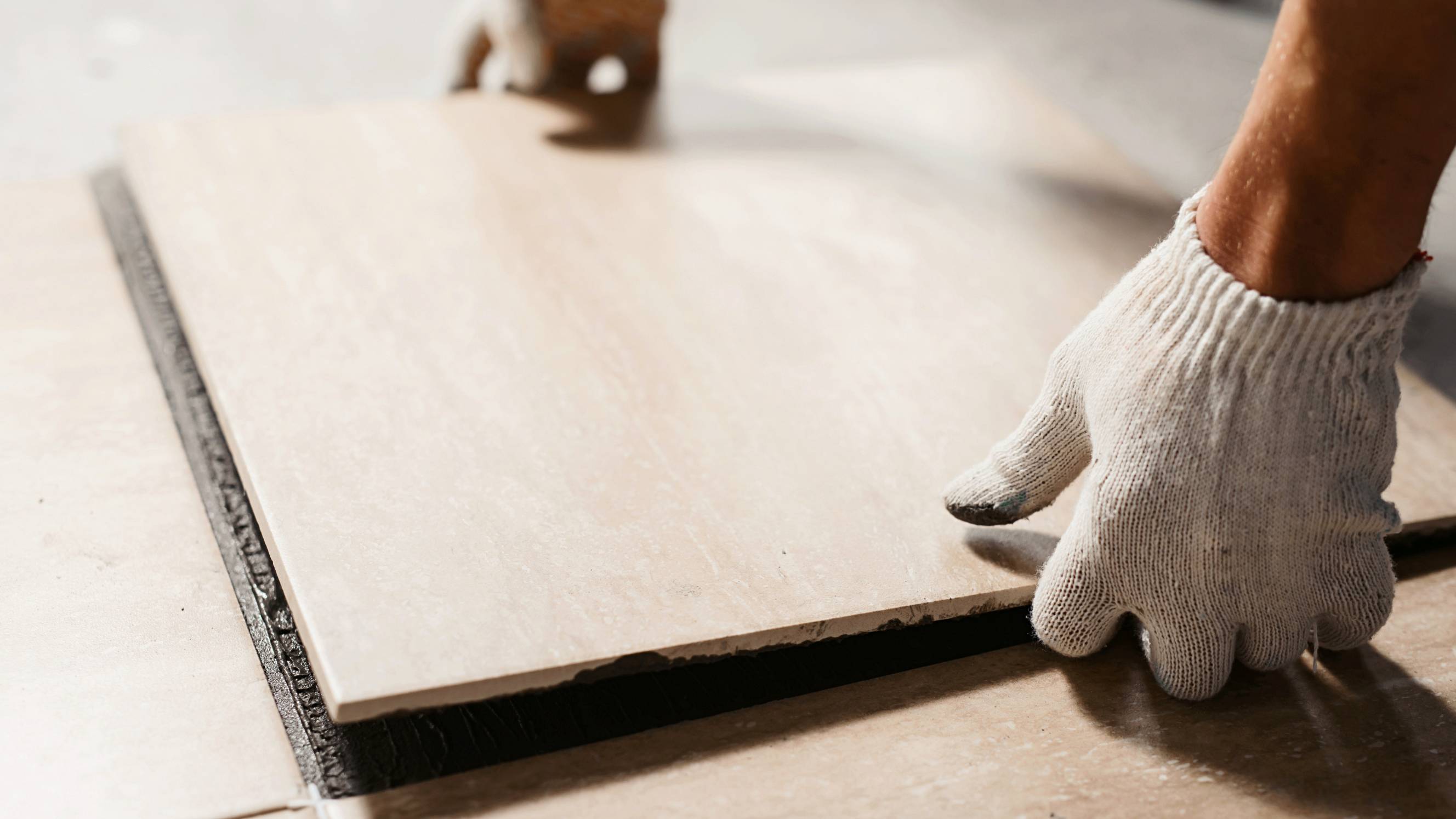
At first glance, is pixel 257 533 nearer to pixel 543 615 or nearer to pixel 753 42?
pixel 543 615

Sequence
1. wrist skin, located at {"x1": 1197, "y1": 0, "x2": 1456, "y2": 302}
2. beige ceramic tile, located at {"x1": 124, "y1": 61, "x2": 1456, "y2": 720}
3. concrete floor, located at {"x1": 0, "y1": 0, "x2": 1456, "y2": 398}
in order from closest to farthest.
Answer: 1. wrist skin, located at {"x1": 1197, "y1": 0, "x2": 1456, "y2": 302}
2. beige ceramic tile, located at {"x1": 124, "y1": 61, "x2": 1456, "y2": 720}
3. concrete floor, located at {"x1": 0, "y1": 0, "x2": 1456, "y2": 398}

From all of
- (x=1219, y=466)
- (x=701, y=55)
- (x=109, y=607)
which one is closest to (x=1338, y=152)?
(x=1219, y=466)

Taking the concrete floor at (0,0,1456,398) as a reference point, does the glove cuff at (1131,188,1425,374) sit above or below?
above

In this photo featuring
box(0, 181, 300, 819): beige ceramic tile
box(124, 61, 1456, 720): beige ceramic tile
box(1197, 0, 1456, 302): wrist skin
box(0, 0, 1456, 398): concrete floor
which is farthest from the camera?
box(0, 0, 1456, 398): concrete floor

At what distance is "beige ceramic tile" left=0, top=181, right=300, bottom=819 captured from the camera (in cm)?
98

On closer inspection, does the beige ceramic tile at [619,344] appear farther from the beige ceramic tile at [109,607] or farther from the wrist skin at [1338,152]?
the wrist skin at [1338,152]

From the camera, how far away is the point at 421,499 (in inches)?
46.7

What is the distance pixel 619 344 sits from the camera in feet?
4.81

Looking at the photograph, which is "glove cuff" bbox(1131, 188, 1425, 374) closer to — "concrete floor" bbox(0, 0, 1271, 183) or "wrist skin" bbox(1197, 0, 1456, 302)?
"wrist skin" bbox(1197, 0, 1456, 302)

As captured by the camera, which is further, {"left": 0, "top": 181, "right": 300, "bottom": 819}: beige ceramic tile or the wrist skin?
{"left": 0, "top": 181, "right": 300, "bottom": 819}: beige ceramic tile

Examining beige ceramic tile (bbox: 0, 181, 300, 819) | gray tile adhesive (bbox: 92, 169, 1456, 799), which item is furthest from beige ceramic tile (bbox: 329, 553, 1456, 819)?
beige ceramic tile (bbox: 0, 181, 300, 819)

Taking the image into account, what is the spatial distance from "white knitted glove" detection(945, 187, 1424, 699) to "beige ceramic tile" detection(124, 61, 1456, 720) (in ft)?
0.54

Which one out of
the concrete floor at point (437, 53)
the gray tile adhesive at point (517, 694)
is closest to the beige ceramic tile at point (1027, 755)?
the gray tile adhesive at point (517, 694)

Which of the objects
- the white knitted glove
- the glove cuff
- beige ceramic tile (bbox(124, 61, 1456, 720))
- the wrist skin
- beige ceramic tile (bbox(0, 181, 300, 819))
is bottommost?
beige ceramic tile (bbox(0, 181, 300, 819))
